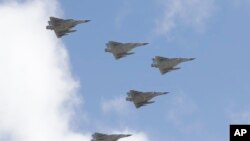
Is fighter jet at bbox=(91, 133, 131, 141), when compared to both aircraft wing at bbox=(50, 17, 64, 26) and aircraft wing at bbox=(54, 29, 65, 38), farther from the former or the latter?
aircraft wing at bbox=(50, 17, 64, 26)

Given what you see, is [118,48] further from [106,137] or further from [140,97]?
[106,137]

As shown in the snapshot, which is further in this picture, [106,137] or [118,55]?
[118,55]

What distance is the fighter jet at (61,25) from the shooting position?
144 m

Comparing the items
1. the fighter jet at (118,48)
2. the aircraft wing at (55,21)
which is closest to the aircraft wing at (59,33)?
the aircraft wing at (55,21)

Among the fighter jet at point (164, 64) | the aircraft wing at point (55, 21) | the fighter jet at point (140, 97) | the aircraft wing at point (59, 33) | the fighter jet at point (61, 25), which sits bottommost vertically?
the fighter jet at point (140, 97)

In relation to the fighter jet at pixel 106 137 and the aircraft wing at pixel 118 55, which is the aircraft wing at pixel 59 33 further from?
the fighter jet at pixel 106 137

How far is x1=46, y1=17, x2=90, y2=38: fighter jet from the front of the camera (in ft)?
471

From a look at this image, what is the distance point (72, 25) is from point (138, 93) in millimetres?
21013

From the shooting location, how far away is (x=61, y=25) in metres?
145

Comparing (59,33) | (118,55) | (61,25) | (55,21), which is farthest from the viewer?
(118,55)

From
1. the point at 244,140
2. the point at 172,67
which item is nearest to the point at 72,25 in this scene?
the point at 172,67

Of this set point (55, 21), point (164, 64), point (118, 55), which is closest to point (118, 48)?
point (118, 55)

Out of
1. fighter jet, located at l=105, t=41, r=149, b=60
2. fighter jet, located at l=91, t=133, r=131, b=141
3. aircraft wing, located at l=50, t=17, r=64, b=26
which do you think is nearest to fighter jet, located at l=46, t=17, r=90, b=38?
aircraft wing, located at l=50, t=17, r=64, b=26

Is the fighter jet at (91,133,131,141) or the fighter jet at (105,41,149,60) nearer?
the fighter jet at (91,133,131,141)
